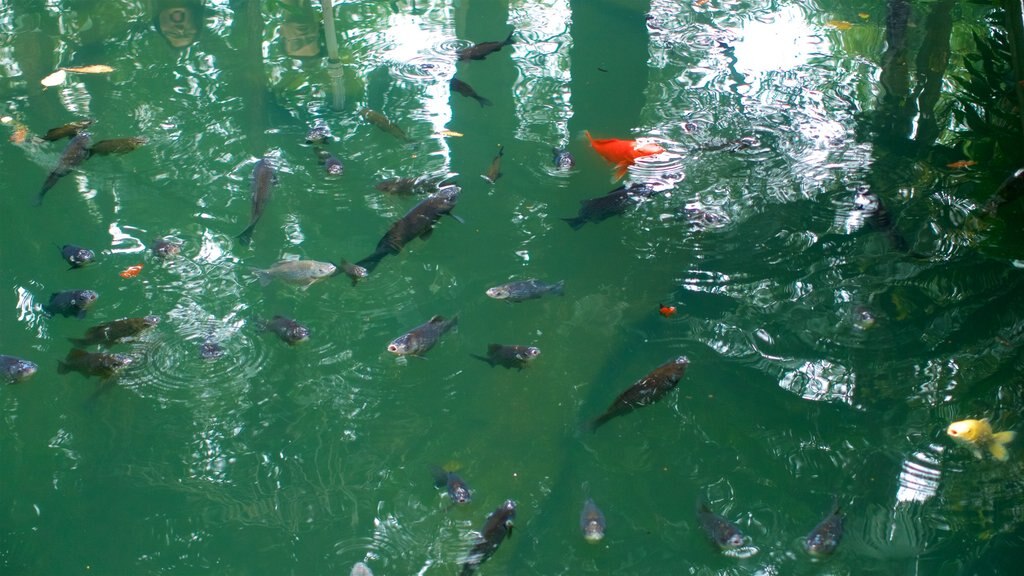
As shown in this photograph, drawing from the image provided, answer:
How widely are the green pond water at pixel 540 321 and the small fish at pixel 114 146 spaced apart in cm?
22

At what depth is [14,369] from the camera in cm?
448

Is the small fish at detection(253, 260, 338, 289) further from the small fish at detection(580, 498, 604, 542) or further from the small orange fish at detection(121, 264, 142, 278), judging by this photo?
the small fish at detection(580, 498, 604, 542)

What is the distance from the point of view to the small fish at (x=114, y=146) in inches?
235

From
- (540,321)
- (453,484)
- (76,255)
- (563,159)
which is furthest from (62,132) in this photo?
(453,484)

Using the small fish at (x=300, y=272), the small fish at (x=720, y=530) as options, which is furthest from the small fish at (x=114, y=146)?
the small fish at (x=720, y=530)

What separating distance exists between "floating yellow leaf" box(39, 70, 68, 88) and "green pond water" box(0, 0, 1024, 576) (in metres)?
0.13

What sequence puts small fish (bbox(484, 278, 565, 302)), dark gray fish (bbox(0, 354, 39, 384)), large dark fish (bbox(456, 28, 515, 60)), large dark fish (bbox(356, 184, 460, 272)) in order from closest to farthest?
1. dark gray fish (bbox(0, 354, 39, 384))
2. small fish (bbox(484, 278, 565, 302))
3. large dark fish (bbox(356, 184, 460, 272))
4. large dark fish (bbox(456, 28, 515, 60))

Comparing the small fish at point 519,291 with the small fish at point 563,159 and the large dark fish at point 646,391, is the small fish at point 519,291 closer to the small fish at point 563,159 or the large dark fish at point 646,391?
the large dark fish at point 646,391

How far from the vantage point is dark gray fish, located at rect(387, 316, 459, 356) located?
438 centimetres

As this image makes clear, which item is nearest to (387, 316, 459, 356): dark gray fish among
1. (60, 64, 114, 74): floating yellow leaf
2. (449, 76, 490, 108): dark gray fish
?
(449, 76, 490, 108): dark gray fish

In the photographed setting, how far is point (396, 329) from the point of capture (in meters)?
4.73

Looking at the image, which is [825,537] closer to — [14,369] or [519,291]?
[519,291]

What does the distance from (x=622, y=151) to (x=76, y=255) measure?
401 centimetres

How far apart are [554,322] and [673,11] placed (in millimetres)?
5515
